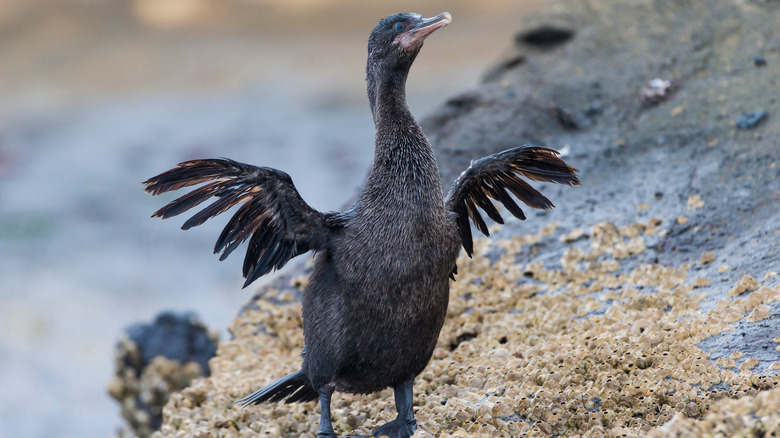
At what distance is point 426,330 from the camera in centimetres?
399

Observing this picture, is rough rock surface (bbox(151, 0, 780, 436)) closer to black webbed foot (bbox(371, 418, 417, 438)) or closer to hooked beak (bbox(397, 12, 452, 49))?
black webbed foot (bbox(371, 418, 417, 438))

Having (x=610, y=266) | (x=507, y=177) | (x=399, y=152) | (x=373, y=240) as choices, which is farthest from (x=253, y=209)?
(x=610, y=266)

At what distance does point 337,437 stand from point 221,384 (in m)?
1.56

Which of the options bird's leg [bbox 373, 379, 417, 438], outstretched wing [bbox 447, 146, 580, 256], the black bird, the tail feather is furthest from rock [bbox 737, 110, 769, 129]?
the tail feather

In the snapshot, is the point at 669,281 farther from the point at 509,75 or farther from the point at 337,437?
the point at 509,75

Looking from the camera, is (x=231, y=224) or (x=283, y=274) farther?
(x=283, y=274)

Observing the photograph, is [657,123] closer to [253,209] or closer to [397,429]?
[397,429]

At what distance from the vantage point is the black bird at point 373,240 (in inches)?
152

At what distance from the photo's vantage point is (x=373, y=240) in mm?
3904

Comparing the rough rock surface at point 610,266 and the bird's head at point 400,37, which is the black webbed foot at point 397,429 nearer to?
the rough rock surface at point 610,266

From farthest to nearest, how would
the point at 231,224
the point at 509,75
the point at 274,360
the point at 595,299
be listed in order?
the point at 509,75 → the point at 274,360 → the point at 595,299 → the point at 231,224

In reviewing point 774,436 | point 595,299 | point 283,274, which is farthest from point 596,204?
point 774,436

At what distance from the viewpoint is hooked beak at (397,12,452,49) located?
390 centimetres

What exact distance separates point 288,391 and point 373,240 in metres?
1.26
